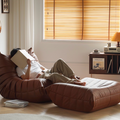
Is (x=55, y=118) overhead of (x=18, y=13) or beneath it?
beneath

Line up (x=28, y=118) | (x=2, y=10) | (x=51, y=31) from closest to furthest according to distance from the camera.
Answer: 1. (x=28, y=118)
2. (x=2, y=10)
3. (x=51, y=31)

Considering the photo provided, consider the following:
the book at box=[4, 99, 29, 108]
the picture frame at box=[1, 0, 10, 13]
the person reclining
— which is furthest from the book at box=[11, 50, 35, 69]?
the picture frame at box=[1, 0, 10, 13]

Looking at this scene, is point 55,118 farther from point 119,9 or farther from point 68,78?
point 119,9

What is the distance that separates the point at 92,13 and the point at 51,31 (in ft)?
3.09

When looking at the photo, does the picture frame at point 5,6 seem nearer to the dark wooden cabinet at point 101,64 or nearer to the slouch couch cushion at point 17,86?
the slouch couch cushion at point 17,86

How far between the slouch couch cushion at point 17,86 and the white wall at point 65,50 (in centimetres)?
151

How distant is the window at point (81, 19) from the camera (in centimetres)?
500

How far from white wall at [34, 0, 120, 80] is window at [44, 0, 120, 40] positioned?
6.2 inches

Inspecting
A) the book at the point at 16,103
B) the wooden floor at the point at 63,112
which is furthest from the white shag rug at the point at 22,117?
the book at the point at 16,103

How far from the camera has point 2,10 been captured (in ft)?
15.1

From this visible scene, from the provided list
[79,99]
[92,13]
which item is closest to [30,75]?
[79,99]

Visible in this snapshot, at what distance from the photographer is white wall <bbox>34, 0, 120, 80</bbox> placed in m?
5.05

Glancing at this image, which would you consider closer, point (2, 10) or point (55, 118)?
point (55, 118)

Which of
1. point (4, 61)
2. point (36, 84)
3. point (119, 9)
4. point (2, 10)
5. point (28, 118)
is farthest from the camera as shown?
point (119, 9)
